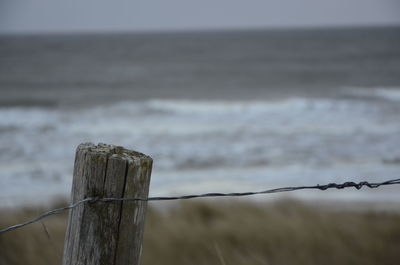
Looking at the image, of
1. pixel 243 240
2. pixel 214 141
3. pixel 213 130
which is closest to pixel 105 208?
pixel 243 240

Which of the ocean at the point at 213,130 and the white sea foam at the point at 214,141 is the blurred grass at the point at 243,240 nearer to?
the ocean at the point at 213,130

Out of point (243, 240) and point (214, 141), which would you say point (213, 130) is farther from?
point (243, 240)

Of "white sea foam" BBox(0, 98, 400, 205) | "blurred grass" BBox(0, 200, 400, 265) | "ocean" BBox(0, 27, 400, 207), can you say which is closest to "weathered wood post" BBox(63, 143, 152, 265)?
"blurred grass" BBox(0, 200, 400, 265)

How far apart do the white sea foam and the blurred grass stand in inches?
124

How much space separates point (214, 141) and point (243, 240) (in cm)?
765

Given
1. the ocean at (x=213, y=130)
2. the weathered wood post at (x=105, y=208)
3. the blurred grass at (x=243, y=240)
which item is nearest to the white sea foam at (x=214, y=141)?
the ocean at (x=213, y=130)

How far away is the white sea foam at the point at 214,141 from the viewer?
9.56 m

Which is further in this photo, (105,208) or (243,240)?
(243,240)

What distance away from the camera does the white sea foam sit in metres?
9.56

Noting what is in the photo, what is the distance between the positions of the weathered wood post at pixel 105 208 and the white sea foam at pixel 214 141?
7.31 metres

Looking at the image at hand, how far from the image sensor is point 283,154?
11102mm

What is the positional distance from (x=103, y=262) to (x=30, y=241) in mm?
3577

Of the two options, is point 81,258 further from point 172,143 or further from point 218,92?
point 218,92

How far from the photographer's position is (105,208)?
131 cm
